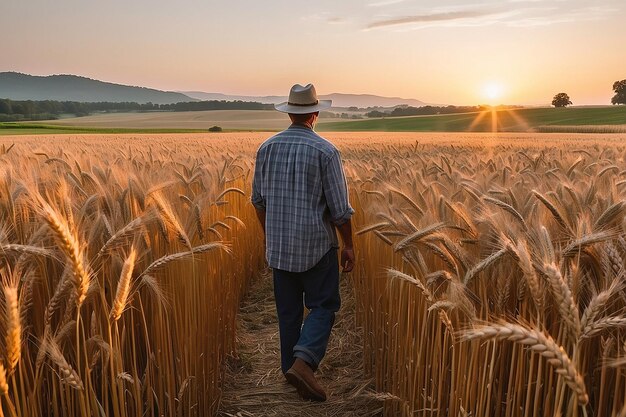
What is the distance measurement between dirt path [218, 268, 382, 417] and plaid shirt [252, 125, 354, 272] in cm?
89

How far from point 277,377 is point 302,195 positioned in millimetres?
1485

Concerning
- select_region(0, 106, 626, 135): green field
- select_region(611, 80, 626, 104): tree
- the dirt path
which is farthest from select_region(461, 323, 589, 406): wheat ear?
select_region(611, 80, 626, 104): tree

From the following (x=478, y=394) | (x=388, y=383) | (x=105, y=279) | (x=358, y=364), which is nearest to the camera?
(x=478, y=394)

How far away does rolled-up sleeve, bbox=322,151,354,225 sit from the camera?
3033 millimetres

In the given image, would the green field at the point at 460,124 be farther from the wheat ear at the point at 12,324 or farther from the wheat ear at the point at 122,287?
the wheat ear at the point at 12,324

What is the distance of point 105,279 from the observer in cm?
216

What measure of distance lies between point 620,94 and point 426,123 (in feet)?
119

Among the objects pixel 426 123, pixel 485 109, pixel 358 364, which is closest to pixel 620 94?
pixel 485 109

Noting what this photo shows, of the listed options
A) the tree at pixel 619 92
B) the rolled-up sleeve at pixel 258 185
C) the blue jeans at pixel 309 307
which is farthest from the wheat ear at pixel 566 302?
the tree at pixel 619 92

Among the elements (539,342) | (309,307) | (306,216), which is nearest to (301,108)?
(306,216)

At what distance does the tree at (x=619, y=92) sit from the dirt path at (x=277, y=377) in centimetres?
8488

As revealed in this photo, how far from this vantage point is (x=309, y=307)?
3.26 metres

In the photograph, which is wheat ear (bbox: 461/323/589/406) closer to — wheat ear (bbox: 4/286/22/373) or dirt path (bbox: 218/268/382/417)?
wheat ear (bbox: 4/286/22/373)

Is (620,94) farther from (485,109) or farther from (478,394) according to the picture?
(478,394)
